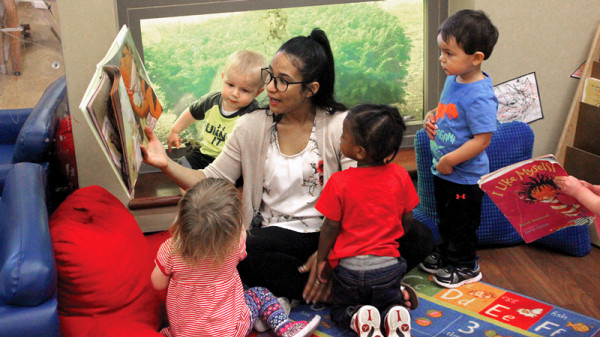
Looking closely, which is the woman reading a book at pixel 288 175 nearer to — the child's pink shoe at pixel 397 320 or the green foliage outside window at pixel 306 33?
the child's pink shoe at pixel 397 320

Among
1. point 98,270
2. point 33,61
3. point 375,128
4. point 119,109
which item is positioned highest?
point 33,61

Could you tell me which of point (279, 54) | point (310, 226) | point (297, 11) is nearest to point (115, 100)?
point (279, 54)

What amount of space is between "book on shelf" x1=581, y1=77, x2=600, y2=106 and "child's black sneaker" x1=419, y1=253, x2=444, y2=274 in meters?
1.08

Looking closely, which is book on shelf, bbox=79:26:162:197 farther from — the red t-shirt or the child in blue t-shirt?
the child in blue t-shirt

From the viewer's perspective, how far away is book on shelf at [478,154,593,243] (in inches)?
76.9

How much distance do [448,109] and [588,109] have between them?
97 centimetres

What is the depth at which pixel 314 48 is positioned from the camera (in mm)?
2162

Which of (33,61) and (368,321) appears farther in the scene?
(33,61)

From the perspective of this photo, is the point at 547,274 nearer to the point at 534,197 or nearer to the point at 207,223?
the point at 534,197

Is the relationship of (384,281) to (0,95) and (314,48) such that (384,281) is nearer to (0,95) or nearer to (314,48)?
(314,48)

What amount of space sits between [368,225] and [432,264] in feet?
2.03

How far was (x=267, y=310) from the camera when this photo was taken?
2.12m

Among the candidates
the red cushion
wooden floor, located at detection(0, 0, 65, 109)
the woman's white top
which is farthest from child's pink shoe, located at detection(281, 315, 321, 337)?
wooden floor, located at detection(0, 0, 65, 109)

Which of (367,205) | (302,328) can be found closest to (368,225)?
(367,205)
